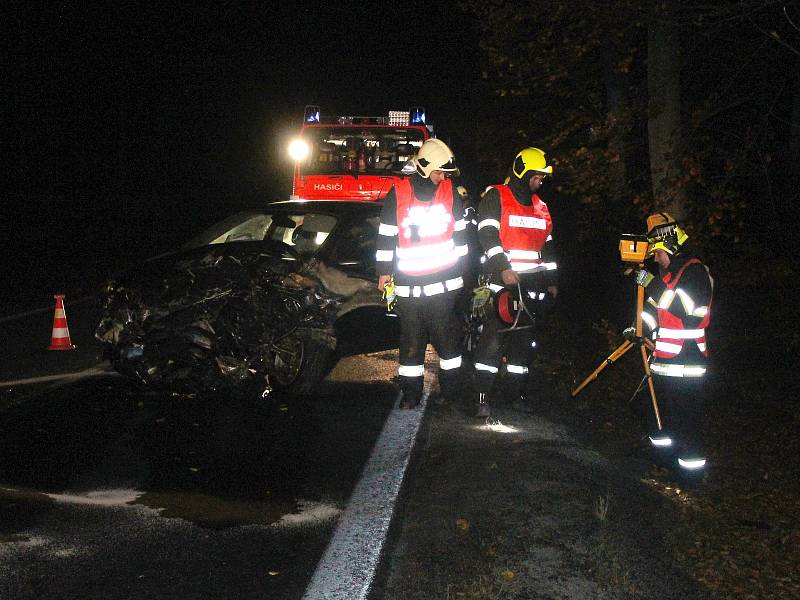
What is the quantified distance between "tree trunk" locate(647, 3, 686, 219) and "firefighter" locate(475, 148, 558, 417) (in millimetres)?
2550

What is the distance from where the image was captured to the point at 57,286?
1573 cm

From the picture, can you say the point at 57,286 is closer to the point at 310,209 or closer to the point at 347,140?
the point at 347,140

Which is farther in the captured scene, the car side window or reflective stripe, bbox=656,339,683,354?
the car side window

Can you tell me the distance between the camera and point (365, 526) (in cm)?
457

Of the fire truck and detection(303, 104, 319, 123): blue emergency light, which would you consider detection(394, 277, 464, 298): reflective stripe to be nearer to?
the fire truck

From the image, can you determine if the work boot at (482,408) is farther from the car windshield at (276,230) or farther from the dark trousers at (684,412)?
the car windshield at (276,230)

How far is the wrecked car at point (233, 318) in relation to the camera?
667cm

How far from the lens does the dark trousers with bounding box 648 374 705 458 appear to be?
5.39 meters

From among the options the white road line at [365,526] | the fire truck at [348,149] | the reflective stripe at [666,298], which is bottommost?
the white road line at [365,526]

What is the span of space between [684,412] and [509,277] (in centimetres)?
168

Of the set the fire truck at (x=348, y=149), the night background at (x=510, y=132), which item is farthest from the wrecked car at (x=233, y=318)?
the fire truck at (x=348, y=149)

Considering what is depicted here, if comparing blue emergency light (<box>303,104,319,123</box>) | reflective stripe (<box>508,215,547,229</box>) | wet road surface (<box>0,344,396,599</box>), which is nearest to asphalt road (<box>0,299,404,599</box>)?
wet road surface (<box>0,344,396,599</box>)

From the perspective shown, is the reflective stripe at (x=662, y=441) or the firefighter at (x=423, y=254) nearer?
the reflective stripe at (x=662, y=441)

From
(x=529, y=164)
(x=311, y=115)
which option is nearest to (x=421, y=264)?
(x=529, y=164)
